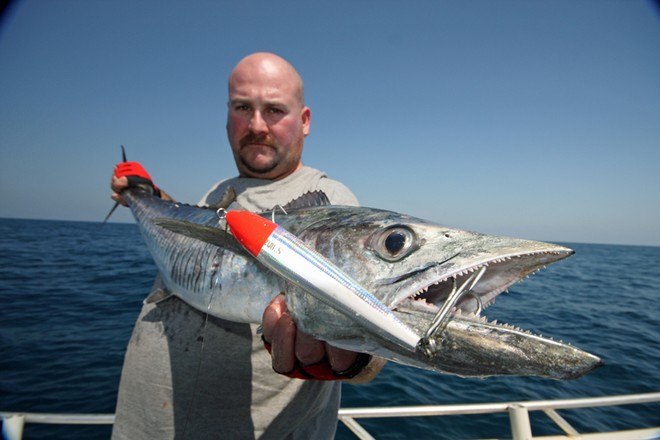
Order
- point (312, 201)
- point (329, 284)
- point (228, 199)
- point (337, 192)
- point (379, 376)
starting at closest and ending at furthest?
point (329, 284)
point (312, 201)
point (228, 199)
point (337, 192)
point (379, 376)

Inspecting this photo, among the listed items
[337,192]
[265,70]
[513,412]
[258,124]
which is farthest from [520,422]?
[265,70]

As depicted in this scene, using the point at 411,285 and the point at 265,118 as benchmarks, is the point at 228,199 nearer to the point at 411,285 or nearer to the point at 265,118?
the point at 265,118

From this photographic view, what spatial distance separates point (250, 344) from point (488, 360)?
1.39 meters

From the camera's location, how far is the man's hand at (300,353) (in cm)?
130

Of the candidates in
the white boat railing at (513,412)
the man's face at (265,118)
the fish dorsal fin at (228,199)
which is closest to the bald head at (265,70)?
the man's face at (265,118)

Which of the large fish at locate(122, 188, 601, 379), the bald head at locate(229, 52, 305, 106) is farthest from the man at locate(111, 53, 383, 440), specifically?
the bald head at locate(229, 52, 305, 106)

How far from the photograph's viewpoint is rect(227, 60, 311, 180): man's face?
232cm

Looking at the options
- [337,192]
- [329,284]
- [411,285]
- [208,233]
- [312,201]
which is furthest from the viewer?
[337,192]

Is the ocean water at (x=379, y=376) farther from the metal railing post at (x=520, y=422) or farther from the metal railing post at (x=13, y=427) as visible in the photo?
the metal railing post at (x=13, y=427)

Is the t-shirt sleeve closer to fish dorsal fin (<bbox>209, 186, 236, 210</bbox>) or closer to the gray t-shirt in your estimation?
fish dorsal fin (<bbox>209, 186, 236, 210</bbox>)

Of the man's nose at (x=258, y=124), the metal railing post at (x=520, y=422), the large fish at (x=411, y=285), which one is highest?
the man's nose at (x=258, y=124)

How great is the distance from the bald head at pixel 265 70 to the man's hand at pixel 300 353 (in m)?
1.65

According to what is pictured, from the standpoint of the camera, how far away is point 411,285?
111 cm

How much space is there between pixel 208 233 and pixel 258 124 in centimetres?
105
